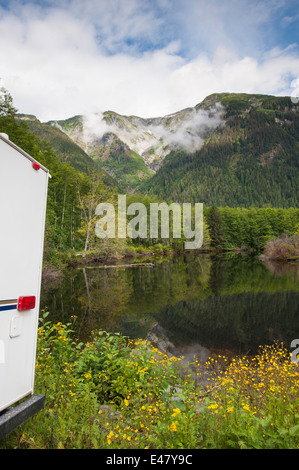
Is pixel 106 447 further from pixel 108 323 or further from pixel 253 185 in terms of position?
pixel 253 185

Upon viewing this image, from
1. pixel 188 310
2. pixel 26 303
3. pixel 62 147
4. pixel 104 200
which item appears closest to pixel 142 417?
pixel 26 303

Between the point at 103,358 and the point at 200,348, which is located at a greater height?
the point at 103,358

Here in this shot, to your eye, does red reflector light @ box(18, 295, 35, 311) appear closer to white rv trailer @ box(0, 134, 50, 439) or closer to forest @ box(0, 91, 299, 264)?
white rv trailer @ box(0, 134, 50, 439)

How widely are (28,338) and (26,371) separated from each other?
0.33 m

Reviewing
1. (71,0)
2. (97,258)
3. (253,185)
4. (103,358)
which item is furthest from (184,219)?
(253,185)

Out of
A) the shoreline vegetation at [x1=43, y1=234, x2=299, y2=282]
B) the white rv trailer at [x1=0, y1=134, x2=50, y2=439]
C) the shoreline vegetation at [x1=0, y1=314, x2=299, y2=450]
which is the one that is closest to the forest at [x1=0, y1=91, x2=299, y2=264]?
the shoreline vegetation at [x1=43, y1=234, x2=299, y2=282]

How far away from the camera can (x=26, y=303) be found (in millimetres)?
2680

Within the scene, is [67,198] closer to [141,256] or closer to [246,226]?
[141,256]

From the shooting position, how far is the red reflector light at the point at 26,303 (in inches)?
103

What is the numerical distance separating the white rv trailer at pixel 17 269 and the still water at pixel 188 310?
→ 20.3ft

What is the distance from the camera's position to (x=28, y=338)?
2730 mm

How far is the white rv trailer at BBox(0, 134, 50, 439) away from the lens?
2.43 metres

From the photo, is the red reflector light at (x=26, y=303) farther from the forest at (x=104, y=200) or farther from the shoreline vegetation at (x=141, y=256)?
the forest at (x=104, y=200)

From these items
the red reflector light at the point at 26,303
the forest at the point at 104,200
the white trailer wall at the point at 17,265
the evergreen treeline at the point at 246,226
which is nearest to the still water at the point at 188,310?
the white trailer wall at the point at 17,265
